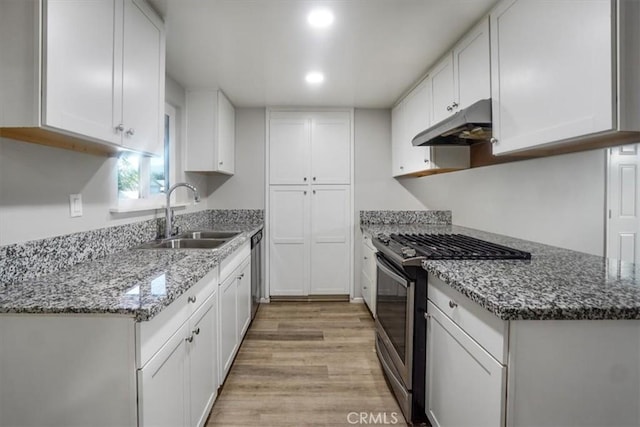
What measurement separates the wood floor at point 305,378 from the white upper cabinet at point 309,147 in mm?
1548

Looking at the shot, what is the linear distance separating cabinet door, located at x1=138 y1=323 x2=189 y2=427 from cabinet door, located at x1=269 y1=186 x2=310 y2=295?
2.21 metres

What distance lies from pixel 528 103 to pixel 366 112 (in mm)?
2300

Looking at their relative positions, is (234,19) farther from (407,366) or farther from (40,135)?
(407,366)

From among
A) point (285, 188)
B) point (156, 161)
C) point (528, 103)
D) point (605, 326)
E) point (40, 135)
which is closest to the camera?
point (605, 326)

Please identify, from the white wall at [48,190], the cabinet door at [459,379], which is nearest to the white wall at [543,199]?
the cabinet door at [459,379]

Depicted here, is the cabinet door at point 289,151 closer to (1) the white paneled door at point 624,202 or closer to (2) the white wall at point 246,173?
(2) the white wall at point 246,173

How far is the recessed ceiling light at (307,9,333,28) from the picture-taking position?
5.52ft

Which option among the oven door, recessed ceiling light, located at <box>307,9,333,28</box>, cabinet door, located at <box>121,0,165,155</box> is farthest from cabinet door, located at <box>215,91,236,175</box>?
the oven door

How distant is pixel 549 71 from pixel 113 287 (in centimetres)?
188

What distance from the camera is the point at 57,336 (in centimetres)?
93

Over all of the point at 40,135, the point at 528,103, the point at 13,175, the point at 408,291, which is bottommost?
the point at 408,291

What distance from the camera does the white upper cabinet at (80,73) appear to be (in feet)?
3.10

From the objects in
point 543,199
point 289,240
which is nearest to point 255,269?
point 289,240

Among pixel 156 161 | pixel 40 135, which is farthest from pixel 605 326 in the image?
pixel 156 161
